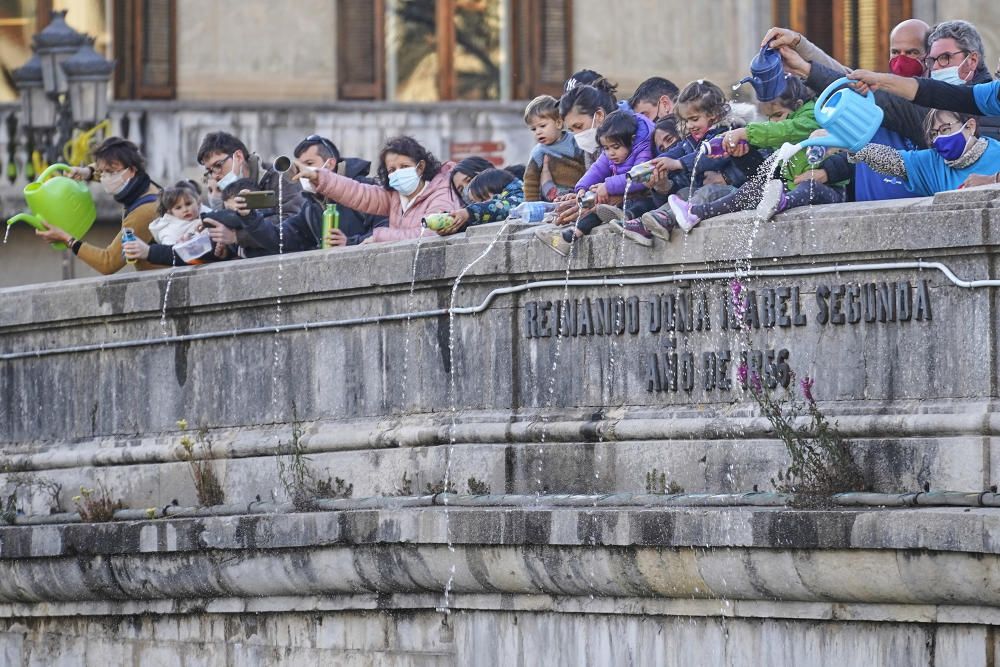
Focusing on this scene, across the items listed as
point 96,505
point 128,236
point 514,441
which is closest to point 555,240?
point 514,441

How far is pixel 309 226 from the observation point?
49.9 feet

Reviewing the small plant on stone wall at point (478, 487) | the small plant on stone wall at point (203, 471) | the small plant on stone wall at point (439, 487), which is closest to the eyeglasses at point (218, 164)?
the small plant on stone wall at point (203, 471)

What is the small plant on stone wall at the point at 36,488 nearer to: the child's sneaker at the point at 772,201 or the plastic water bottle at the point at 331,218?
the plastic water bottle at the point at 331,218

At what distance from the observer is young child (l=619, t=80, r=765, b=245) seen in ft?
41.7

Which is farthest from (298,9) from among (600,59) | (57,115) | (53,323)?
(53,323)

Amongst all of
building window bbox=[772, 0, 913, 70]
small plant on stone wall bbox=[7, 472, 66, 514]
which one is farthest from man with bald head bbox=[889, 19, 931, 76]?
building window bbox=[772, 0, 913, 70]

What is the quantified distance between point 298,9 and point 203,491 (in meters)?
13.9

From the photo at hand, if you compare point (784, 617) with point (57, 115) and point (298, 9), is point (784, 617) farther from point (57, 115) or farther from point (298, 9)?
point (298, 9)

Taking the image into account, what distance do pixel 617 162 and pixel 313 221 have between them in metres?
2.54

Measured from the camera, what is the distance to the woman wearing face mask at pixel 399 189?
1443cm

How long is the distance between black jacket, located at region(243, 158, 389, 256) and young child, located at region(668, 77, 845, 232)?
9.46ft

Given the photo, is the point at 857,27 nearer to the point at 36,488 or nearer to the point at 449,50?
the point at 449,50

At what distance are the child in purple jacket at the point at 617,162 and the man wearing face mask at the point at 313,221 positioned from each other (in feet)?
6.67

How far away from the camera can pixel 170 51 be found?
91.1ft
